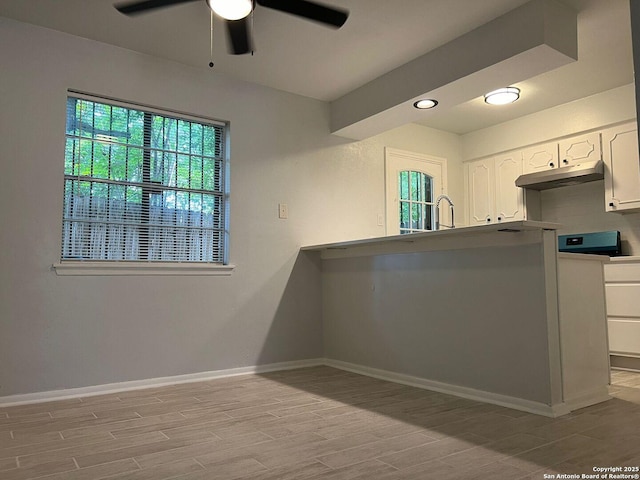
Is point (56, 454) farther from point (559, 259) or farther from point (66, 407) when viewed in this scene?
point (559, 259)

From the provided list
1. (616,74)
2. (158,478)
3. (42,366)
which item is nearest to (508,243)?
(158,478)

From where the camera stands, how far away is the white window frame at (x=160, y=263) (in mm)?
3170

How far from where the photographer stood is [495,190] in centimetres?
522

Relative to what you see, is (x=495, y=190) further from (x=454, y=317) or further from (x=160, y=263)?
(x=160, y=263)

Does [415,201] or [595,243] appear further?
[415,201]

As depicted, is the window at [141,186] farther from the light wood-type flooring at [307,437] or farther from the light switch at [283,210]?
the light wood-type flooring at [307,437]

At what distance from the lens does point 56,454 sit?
6.56ft

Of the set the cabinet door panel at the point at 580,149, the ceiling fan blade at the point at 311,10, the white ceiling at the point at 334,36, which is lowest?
the cabinet door panel at the point at 580,149

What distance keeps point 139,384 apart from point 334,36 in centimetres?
271

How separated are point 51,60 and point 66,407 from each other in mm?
2193

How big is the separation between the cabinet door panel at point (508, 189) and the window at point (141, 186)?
2.97 m

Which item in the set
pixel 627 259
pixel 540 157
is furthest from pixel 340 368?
pixel 540 157

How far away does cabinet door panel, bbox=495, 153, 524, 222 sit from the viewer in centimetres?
498

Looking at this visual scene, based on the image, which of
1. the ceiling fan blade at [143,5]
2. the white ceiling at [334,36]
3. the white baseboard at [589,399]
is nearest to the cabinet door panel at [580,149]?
the white ceiling at [334,36]
